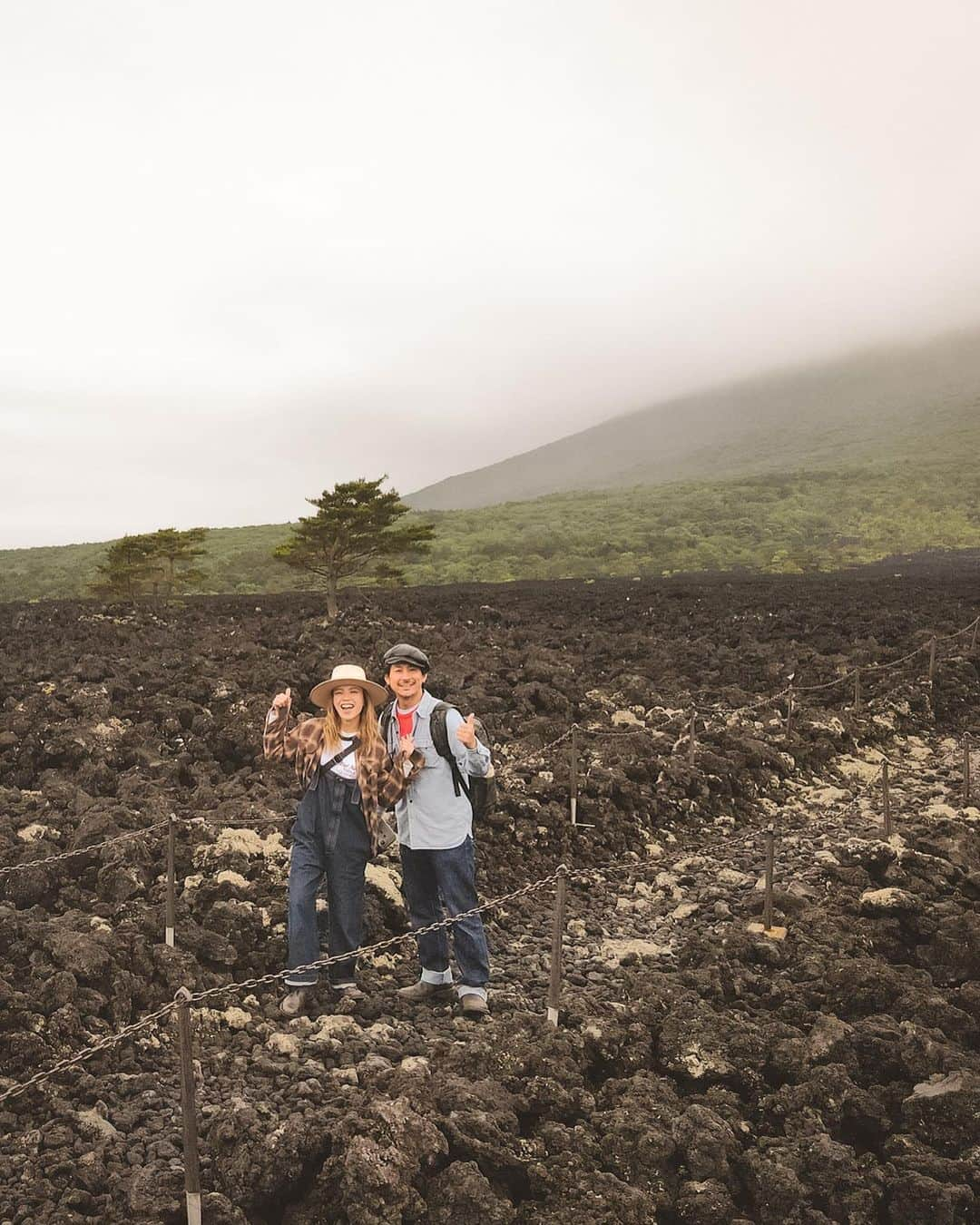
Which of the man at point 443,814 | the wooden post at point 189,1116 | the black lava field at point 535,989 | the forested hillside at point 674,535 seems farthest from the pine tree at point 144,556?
the wooden post at point 189,1116

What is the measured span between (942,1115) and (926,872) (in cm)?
329

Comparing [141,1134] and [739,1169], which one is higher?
[141,1134]

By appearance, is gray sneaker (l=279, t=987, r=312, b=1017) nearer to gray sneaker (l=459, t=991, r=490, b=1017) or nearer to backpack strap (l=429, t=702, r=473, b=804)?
gray sneaker (l=459, t=991, r=490, b=1017)

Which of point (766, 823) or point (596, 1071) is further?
point (766, 823)

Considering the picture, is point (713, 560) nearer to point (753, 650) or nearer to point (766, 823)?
point (753, 650)

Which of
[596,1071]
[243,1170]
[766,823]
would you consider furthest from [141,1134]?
[766,823]

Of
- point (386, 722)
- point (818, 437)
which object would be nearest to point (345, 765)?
point (386, 722)

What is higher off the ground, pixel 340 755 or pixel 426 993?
pixel 340 755

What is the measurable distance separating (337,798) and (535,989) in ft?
6.07

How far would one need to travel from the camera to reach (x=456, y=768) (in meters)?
4.73

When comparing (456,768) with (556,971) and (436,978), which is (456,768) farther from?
(436,978)

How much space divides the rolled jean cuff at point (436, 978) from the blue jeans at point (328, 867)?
1.61 ft

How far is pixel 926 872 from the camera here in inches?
258

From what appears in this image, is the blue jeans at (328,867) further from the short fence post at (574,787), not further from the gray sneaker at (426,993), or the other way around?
the short fence post at (574,787)
